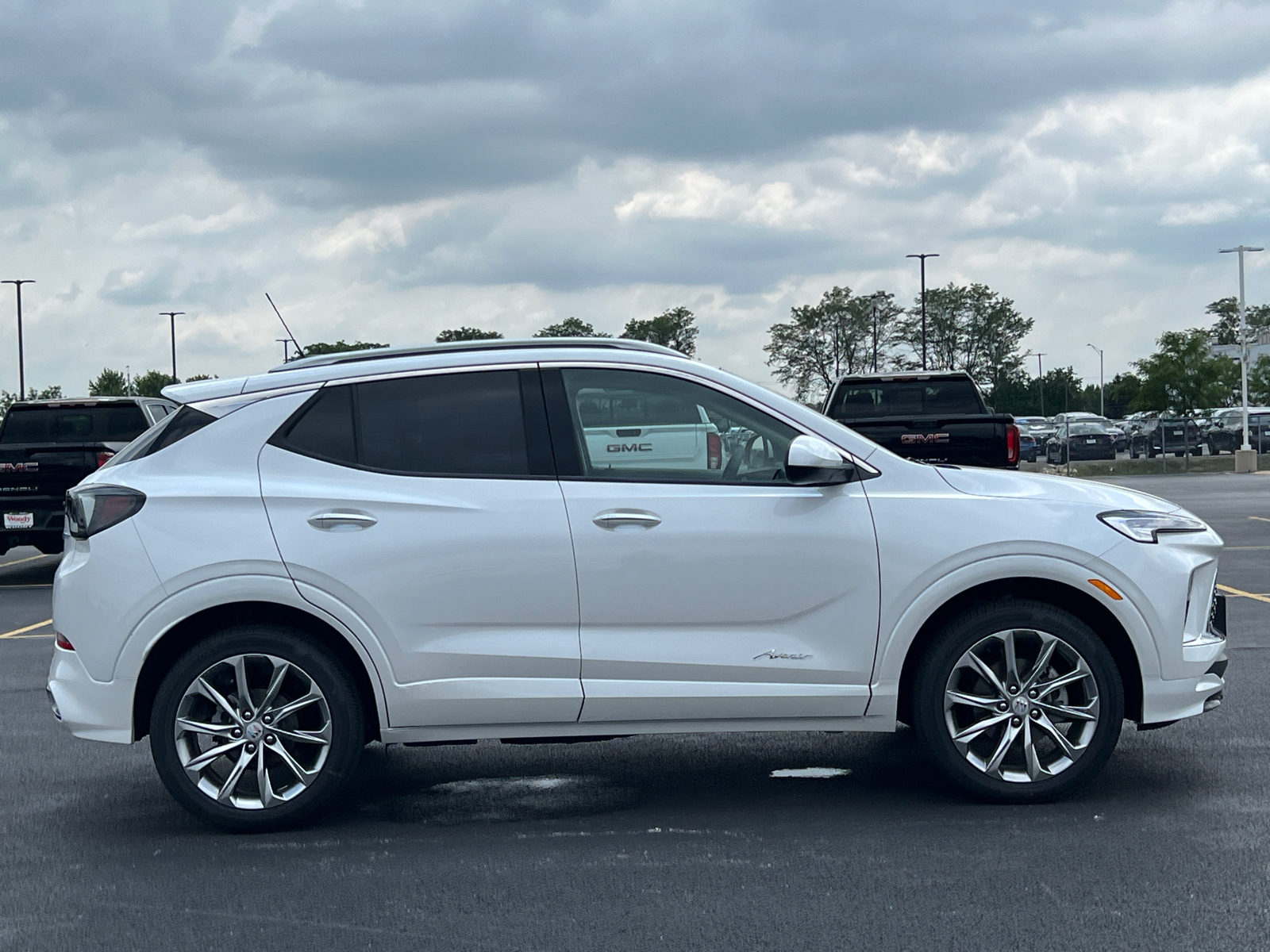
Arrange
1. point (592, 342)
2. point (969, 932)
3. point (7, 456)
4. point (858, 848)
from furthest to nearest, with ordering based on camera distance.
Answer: point (7, 456), point (592, 342), point (858, 848), point (969, 932)

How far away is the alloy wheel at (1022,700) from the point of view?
17.6ft

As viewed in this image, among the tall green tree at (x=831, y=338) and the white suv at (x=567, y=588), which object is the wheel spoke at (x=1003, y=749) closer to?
the white suv at (x=567, y=588)

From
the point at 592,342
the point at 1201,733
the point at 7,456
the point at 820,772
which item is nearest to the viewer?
the point at 592,342

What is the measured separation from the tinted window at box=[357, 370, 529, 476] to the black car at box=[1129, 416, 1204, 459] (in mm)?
44362

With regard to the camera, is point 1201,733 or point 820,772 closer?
point 820,772

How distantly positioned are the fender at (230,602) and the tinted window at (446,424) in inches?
22.9

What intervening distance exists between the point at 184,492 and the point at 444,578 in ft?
3.38

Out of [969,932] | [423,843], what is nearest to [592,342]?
[423,843]

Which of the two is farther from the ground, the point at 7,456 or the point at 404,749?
the point at 7,456

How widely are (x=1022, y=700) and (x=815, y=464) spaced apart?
4.01 ft

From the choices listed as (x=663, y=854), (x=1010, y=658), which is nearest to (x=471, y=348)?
(x=663, y=854)

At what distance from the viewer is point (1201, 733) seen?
6.61 meters

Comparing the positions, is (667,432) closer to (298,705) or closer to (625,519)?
(625,519)

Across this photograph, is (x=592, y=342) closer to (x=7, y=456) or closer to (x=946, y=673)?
(x=946, y=673)
